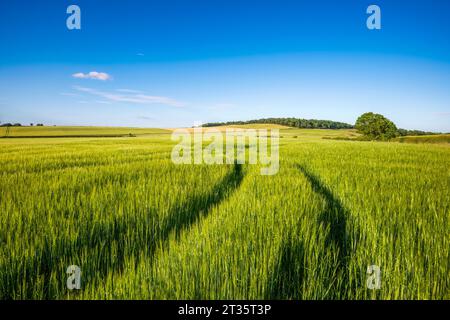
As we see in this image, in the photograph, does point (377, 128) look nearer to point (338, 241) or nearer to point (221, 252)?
point (338, 241)

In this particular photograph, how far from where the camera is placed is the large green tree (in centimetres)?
6219

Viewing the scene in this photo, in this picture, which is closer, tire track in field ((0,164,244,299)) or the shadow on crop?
the shadow on crop

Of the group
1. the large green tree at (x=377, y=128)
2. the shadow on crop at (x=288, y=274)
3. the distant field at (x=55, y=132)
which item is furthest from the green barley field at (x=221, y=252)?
the large green tree at (x=377, y=128)

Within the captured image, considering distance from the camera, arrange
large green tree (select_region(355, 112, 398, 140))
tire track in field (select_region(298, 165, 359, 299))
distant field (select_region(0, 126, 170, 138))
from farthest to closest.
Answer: large green tree (select_region(355, 112, 398, 140)), distant field (select_region(0, 126, 170, 138)), tire track in field (select_region(298, 165, 359, 299))

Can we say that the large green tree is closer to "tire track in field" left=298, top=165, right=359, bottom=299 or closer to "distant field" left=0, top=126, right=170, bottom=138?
"distant field" left=0, top=126, right=170, bottom=138

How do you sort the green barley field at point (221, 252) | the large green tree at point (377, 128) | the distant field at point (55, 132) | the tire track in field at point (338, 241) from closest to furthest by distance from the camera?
1. the green barley field at point (221, 252)
2. the tire track in field at point (338, 241)
3. the distant field at point (55, 132)
4. the large green tree at point (377, 128)

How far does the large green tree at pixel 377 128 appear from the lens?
62.2m

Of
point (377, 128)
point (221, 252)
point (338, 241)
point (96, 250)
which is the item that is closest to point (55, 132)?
point (96, 250)

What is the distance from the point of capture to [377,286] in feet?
4.58

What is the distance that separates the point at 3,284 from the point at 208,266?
4.45 feet

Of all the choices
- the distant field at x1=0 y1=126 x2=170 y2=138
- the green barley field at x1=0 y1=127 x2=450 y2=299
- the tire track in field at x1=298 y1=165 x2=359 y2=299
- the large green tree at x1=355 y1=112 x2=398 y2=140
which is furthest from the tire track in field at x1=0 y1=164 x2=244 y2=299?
the large green tree at x1=355 y1=112 x2=398 y2=140

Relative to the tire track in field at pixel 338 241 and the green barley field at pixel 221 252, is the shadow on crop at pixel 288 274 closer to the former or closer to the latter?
the green barley field at pixel 221 252
